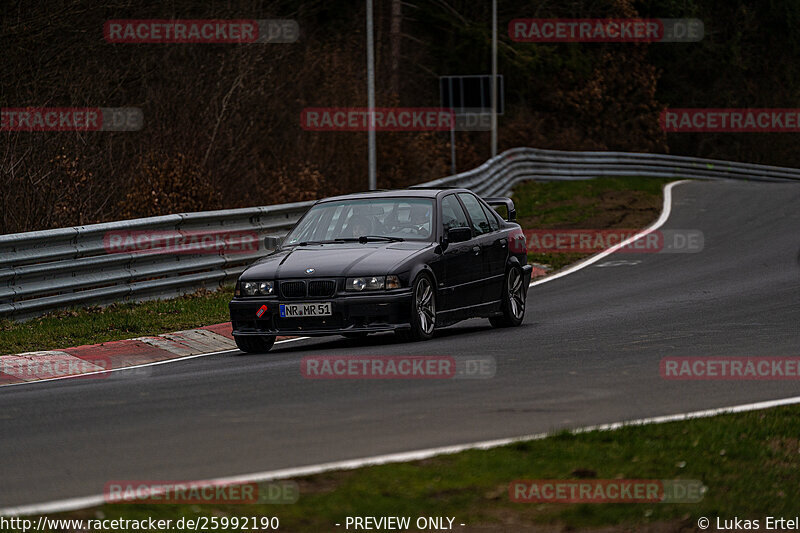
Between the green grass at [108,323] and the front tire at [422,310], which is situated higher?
the front tire at [422,310]

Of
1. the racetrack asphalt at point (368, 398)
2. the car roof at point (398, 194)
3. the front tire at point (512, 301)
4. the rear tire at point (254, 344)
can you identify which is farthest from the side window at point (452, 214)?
the rear tire at point (254, 344)

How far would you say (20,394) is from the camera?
10555mm

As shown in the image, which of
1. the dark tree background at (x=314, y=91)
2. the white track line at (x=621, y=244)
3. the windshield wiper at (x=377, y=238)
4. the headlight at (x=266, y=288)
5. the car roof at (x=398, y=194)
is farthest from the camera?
the dark tree background at (x=314, y=91)

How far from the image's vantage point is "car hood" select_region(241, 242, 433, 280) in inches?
507

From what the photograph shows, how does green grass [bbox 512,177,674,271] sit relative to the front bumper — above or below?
above

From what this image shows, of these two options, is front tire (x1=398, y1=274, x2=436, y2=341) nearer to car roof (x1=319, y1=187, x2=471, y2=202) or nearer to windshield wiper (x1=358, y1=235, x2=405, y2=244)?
windshield wiper (x1=358, y1=235, x2=405, y2=244)

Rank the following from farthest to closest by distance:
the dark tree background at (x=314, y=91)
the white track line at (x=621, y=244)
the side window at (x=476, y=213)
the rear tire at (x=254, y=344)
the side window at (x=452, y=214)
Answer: the dark tree background at (x=314, y=91), the white track line at (x=621, y=244), the side window at (x=476, y=213), the side window at (x=452, y=214), the rear tire at (x=254, y=344)

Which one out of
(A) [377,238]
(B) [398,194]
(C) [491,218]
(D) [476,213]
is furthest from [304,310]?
(C) [491,218]

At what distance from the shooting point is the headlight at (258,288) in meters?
13.1

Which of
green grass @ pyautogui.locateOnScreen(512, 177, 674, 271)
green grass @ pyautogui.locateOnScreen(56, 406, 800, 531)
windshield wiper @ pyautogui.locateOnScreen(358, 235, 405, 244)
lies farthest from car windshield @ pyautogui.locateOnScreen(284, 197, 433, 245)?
green grass @ pyautogui.locateOnScreen(512, 177, 674, 271)

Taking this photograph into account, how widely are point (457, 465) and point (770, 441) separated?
7.01 feet

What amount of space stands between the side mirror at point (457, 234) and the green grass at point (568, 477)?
576 cm

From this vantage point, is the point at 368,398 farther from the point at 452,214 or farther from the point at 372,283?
the point at 452,214

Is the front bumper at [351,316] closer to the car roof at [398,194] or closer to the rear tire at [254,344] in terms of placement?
the rear tire at [254,344]
